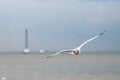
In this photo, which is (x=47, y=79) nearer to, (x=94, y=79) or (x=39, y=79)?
(x=39, y=79)

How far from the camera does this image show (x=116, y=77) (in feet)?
214

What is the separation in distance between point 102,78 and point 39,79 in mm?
7979

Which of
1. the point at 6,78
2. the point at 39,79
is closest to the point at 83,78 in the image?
the point at 39,79

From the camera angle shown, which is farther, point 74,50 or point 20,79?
point 20,79

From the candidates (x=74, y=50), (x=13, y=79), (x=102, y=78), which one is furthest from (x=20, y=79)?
(x=74, y=50)

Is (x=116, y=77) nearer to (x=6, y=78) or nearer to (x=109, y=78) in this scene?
(x=109, y=78)

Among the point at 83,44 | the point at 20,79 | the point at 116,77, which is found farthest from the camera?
the point at 116,77

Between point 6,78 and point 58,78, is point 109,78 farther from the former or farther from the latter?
point 6,78

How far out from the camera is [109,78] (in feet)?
209

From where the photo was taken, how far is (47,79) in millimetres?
62625

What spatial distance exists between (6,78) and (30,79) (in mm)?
3063

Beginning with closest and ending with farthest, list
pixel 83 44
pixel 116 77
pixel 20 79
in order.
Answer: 1. pixel 83 44
2. pixel 20 79
3. pixel 116 77

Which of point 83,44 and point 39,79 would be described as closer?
point 83,44

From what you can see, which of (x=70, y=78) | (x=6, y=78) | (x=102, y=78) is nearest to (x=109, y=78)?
(x=102, y=78)
